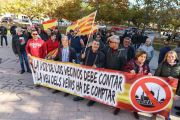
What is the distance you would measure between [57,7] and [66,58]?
62.7ft

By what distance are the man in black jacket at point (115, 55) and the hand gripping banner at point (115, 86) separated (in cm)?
23

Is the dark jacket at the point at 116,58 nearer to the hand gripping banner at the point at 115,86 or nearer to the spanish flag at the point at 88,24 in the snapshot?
the hand gripping banner at the point at 115,86

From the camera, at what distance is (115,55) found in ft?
11.4

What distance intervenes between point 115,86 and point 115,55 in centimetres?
76

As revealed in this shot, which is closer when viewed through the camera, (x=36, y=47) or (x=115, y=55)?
(x=115, y=55)

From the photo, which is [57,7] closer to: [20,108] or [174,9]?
[174,9]

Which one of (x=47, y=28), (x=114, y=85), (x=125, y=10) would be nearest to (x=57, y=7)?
(x=125, y=10)

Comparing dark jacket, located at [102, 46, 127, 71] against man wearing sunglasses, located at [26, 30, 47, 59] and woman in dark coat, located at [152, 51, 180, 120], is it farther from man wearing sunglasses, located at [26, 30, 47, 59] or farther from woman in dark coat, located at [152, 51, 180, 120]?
man wearing sunglasses, located at [26, 30, 47, 59]

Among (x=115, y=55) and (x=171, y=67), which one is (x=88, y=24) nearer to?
(x=115, y=55)

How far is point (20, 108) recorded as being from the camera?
139 inches

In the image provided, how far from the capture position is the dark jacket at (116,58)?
3.46 meters

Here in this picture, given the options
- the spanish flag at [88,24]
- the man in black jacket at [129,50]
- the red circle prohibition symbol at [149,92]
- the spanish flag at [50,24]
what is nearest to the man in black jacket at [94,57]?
the spanish flag at [88,24]

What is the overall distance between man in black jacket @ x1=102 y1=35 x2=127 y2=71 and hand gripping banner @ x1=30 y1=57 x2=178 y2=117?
0.76 ft

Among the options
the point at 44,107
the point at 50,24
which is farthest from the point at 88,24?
the point at 50,24
